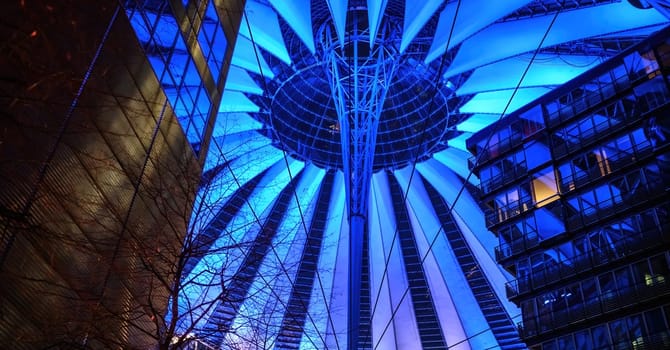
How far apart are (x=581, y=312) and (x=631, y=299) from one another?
93.0 inches

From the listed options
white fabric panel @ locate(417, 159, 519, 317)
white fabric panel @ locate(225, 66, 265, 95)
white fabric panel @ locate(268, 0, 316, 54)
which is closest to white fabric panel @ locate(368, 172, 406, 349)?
white fabric panel @ locate(417, 159, 519, 317)

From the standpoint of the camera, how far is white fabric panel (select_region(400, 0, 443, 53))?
88.8 ft

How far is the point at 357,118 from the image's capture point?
31656 millimetres

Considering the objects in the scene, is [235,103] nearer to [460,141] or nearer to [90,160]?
[460,141]

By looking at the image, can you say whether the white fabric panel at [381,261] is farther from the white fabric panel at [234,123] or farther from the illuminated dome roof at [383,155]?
the white fabric panel at [234,123]

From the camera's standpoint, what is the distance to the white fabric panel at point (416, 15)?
27067 millimetres

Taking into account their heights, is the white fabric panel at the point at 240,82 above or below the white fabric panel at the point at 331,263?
above

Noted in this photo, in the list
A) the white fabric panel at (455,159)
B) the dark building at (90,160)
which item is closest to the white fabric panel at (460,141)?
the white fabric panel at (455,159)

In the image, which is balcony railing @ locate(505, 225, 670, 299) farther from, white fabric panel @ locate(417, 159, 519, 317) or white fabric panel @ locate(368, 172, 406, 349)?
white fabric panel @ locate(368, 172, 406, 349)

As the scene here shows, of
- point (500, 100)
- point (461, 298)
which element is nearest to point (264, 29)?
point (500, 100)

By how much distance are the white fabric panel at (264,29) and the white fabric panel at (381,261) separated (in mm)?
12910

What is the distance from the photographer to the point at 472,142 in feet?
112

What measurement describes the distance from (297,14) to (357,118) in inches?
252

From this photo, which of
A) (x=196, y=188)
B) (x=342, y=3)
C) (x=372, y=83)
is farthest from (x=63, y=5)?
(x=372, y=83)
